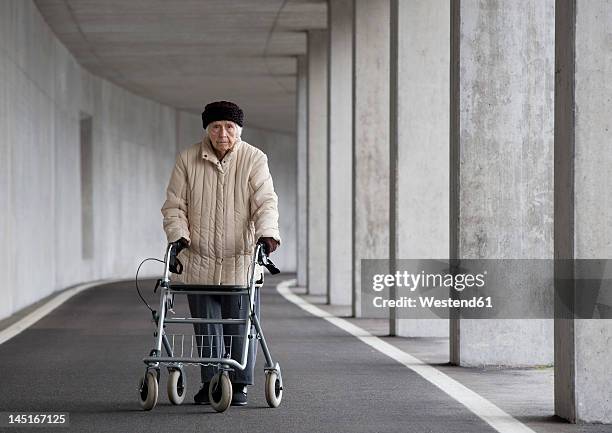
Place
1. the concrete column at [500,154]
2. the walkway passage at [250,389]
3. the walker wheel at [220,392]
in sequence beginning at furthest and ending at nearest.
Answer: the concrete column at [500,154] → the walker wheel at [220,392] → the walkway passage at [250,389]

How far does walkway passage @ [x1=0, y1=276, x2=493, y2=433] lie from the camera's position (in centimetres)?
732

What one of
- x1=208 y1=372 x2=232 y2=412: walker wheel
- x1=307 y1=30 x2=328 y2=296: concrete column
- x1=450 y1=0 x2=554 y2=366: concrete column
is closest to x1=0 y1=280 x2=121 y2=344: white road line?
x1=307 y1=30 x2=328 y2=296: concrete column

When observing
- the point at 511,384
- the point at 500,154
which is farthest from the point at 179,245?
the point at 500,154

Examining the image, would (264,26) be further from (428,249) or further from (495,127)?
(495,127)

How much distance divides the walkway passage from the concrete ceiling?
952cm

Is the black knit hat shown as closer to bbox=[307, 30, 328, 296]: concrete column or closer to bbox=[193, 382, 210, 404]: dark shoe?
bbox=[193, 382, 210, 404]: dark shoe

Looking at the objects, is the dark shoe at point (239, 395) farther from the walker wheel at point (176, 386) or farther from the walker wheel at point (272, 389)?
the walker wheel at point (176, 386)

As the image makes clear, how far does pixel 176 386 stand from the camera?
314 inches

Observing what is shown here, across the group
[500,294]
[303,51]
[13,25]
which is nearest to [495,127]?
[500,294]

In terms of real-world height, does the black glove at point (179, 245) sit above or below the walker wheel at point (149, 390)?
above

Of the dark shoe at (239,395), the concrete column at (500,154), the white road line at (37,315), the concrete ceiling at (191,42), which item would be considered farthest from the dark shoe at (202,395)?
the concrete ceiling at (191,42)

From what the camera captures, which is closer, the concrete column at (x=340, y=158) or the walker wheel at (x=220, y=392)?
the walker wheel at (x=220, y=392)

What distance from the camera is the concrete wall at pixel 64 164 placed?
18375mm

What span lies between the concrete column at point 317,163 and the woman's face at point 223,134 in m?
17.5
